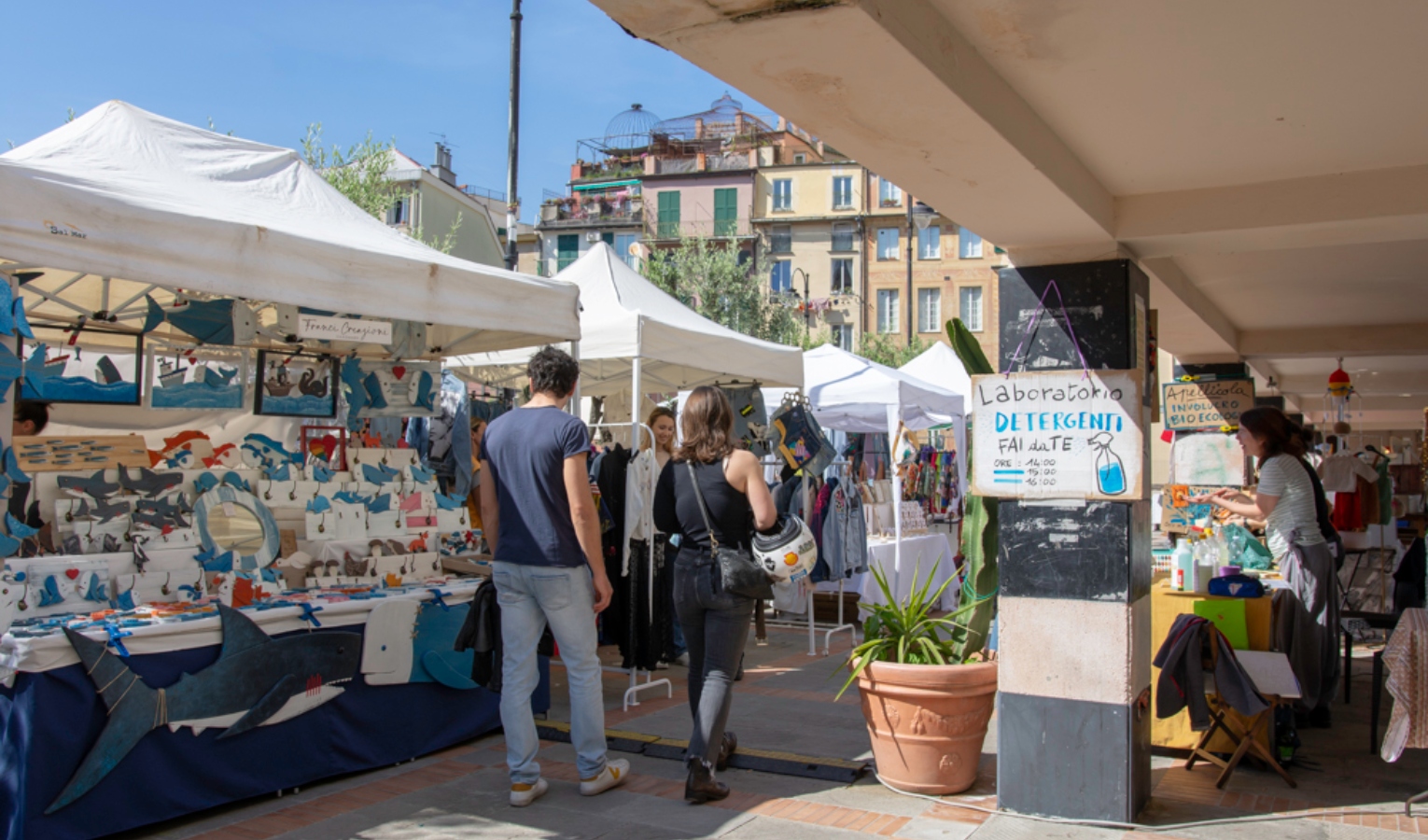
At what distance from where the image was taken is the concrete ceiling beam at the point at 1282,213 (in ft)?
12.4

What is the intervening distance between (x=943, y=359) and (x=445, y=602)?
29.4 feet

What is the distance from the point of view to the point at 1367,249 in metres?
5.40

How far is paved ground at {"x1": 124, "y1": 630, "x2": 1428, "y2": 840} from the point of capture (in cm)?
368

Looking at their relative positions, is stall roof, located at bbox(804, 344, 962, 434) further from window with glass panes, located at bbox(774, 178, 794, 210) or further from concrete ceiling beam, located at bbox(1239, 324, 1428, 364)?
window with glass panes, located at bbox(774, 178, 794, 210)

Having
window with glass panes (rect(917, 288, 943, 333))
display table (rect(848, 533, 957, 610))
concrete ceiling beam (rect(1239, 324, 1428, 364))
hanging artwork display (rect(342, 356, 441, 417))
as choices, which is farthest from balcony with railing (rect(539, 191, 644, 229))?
hanging artwork display (rect(342, 356, 441, 417))

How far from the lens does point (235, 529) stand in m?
4.49

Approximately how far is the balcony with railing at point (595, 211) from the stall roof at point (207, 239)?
3822 centimetres

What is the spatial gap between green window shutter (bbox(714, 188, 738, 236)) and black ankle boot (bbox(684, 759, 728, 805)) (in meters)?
38.4

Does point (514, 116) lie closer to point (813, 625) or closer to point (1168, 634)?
point (813, 625)

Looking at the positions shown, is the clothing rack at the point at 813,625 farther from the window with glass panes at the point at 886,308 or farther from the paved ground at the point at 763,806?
the window with glass panes at the point at 886,308

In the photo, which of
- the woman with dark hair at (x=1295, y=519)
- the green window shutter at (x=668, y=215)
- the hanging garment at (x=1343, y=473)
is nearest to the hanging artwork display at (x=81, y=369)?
the woman with dark hair at (x=1295, y=519)

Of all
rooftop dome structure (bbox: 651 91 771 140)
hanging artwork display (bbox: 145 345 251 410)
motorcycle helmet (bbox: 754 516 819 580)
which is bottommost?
motorcycle helmet (bbox: 754 516 819 580)

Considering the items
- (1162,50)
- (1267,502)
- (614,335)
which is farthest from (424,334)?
(1267,502)

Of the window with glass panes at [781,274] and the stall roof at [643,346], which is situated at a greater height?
the window with glass panes at [781,274]
